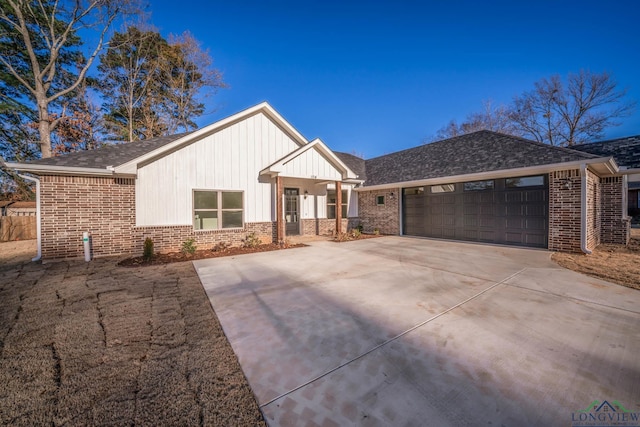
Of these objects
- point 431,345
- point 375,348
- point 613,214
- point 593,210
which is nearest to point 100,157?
point 375,348

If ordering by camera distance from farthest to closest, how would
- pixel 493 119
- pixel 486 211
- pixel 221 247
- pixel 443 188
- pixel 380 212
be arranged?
pixel 493 119 < pixel 380 212 < pixel 443 188 < pixel 486 211 < pixel 221 247

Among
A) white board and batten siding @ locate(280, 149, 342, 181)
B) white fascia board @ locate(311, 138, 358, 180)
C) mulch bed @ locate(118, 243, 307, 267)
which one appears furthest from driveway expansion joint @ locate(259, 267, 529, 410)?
white fascia board @ locate(311, 138, 358, 180)

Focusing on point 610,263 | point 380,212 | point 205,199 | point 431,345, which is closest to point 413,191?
point 380,212

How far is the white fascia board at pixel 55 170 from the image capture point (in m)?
6.53

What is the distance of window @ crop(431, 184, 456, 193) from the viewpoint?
10.5m

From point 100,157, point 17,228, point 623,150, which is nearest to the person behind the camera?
point 100,157

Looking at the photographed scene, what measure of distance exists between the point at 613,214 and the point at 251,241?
14253 millimetres

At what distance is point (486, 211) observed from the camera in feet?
31.1

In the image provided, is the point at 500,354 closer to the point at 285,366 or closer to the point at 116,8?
the point at 285,366

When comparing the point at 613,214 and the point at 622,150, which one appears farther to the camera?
the point at 622,150

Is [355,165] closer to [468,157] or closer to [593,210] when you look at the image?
[468,157]

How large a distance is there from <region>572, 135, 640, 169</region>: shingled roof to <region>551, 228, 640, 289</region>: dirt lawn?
3.36m

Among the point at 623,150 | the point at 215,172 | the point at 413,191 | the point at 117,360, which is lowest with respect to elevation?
the point at 117,360

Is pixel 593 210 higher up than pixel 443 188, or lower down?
lower down
